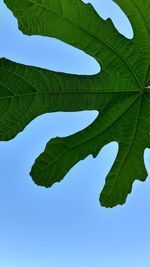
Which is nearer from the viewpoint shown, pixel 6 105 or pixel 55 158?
pixel 6 105

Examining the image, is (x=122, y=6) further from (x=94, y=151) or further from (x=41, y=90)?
(x=94, y=151)

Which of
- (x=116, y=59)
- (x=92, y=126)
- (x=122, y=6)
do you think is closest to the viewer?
(x=122, y=6)

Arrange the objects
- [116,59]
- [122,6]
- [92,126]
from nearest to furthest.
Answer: [122,6] → [116,59] → [92,126]

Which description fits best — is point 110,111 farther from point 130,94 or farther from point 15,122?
point 15,122

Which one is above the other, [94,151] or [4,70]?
[4,70]

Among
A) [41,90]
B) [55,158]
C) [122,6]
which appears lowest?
[55,158]

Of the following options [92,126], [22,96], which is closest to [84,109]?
[92,126]
